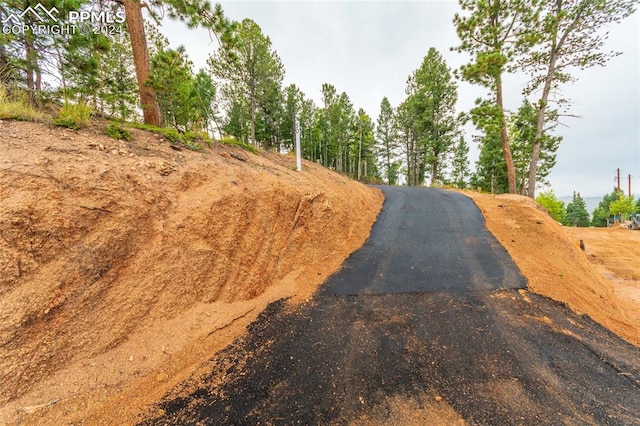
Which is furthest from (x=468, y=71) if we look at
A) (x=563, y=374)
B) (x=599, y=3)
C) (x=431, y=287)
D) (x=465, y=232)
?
(x=563, y=374)

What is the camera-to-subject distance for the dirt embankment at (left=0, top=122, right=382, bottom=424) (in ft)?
6.79

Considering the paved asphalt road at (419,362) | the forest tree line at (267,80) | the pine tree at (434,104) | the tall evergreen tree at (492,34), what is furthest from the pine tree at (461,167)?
the paved asphalt road at (419,362)

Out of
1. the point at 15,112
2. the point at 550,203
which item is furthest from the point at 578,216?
the point at 15,112

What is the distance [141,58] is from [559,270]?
9369mm

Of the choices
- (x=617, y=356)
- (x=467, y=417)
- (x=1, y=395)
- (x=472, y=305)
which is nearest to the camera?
(x=1, y=395)

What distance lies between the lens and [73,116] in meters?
3.64

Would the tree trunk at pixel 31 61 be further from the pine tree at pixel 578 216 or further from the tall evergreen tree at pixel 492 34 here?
the pine tree at pixel 578 216

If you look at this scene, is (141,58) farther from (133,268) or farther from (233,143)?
(133,268)

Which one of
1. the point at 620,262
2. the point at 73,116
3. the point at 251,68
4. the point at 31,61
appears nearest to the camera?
the point at 73,116

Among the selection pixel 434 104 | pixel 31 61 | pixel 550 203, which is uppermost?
pixel 434 104

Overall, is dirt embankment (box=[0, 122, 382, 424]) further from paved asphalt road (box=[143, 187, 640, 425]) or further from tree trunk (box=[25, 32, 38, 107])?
tree trunk (box=[25, 32, 38, 107])

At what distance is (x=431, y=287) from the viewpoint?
161 inches

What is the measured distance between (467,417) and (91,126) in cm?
603

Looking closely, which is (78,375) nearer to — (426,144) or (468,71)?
(468,71)
